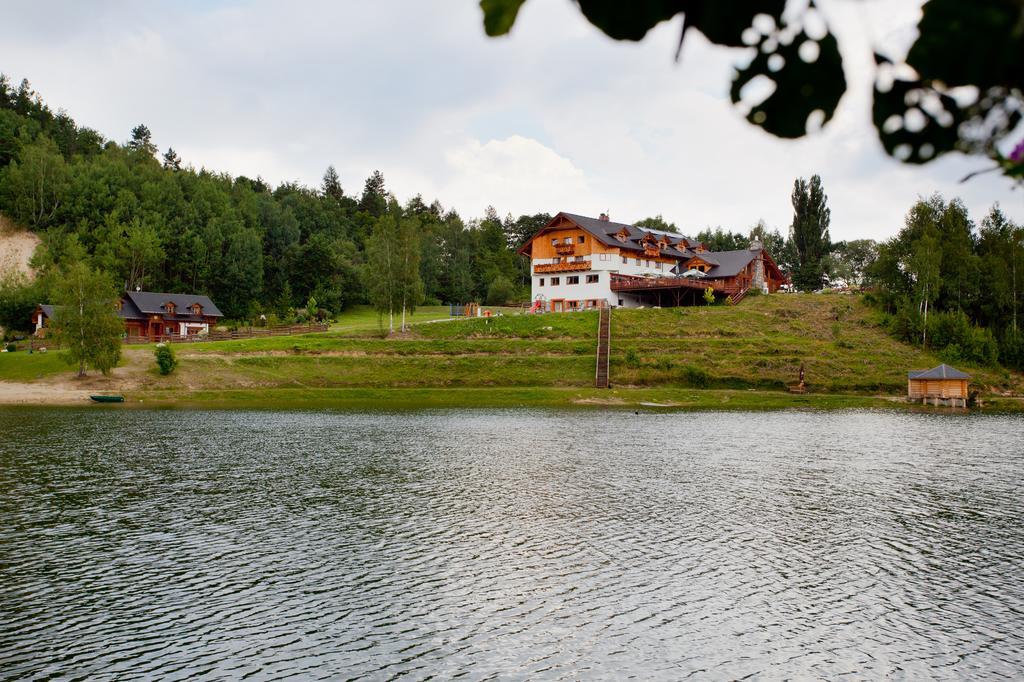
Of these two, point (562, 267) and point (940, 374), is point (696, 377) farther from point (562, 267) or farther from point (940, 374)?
point (562, 267)

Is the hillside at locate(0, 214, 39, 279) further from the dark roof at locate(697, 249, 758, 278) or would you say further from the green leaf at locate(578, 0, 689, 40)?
the green leaf at locate(578, 0, 689, 40)

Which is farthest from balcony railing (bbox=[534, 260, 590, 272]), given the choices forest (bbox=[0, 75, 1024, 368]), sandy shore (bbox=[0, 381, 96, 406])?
sandy shore (bbox=[0, 381, 96, 406])

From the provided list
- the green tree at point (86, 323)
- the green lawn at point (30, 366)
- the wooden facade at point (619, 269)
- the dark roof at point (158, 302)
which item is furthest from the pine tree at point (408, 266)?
the green lawn at point (30, 366)

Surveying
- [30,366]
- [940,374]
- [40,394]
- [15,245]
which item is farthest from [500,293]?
[15,245]

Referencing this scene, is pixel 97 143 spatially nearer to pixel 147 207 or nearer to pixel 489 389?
pixel 147 207

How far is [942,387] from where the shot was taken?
70312 mm

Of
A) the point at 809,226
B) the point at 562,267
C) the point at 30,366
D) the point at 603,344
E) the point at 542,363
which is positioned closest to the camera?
the point at 30,366

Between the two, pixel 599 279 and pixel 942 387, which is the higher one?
pixel 599 279

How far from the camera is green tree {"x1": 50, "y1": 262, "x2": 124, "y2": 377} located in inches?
2783

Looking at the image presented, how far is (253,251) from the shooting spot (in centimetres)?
13800

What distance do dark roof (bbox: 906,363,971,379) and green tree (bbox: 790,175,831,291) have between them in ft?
232

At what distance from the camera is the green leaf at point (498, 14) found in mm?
2537

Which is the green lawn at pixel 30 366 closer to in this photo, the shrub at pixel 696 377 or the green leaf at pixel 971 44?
the shrub at pixel 696 377

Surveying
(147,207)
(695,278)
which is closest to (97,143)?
(147,207)
